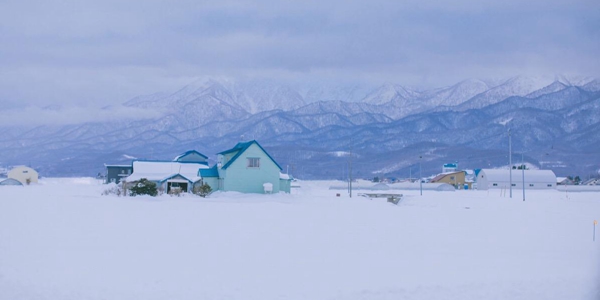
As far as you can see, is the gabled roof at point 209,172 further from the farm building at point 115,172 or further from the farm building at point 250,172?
the farm building at point 115,172

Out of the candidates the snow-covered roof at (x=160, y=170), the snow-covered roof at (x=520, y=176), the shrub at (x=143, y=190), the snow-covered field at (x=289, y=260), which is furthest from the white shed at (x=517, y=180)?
the snow-covered field at (x=289, y=260)

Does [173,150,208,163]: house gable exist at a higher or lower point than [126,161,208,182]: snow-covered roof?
higher

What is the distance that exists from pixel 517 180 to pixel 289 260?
93.5 metres

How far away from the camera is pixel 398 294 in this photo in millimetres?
12172

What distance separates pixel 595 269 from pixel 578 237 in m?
7.20

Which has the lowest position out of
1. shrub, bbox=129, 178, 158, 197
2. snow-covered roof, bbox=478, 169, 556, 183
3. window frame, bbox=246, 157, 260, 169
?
shrub, bbox=129, 178, 158, 197

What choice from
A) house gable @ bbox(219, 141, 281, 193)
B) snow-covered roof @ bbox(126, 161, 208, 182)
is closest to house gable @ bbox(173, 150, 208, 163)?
snow-covered roof @ bbox(126, 161, 208, 182)

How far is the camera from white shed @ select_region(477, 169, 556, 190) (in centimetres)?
10131

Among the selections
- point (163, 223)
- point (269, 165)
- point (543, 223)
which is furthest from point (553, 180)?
point (163, 223)

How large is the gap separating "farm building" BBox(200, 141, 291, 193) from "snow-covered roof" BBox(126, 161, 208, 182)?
7750 millimetres

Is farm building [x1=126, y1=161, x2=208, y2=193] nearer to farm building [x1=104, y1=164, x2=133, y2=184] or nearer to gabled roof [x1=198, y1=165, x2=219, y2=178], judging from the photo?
gabled roof [x1=198, y1=165, x2=219, y2=178]

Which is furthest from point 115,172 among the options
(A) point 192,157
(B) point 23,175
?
(B) point 23,175

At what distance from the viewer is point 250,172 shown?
56.5 metres

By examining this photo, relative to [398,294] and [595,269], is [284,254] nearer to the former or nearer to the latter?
[398,294]
